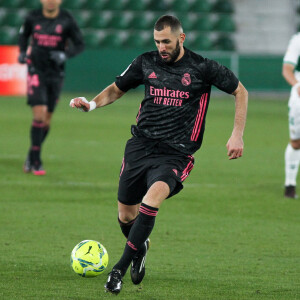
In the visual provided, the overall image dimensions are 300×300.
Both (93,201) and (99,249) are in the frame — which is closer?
(99,249)

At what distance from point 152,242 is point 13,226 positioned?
140 cm

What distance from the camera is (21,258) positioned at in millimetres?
6039

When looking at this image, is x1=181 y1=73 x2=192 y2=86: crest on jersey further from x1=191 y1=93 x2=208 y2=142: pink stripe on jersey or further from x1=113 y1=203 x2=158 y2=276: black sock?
x1=113 y1=203 x2=158 y2=276: black sock

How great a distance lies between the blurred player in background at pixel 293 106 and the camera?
874 cm

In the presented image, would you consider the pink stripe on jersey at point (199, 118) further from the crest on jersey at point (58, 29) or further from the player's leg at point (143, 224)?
the crest on jersey at point (58, 29)

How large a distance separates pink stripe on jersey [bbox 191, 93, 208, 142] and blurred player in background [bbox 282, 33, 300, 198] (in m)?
3.01

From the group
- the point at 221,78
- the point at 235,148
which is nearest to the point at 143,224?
the point at 235,148

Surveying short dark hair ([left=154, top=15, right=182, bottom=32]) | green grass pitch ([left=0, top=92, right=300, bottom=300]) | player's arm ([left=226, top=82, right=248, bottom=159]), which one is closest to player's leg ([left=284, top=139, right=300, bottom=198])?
green grass pitch ([left=0, top=92, right=300, bottom=300])

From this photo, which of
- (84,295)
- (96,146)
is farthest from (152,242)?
(96,146)

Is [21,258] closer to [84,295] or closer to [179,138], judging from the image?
[84,295]

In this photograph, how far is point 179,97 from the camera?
559 cm

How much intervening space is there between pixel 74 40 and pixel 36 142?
1640 mm

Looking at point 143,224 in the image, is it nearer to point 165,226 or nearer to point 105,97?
point 105,97

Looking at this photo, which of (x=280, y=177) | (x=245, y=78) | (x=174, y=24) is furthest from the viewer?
(x=245, y=78)
